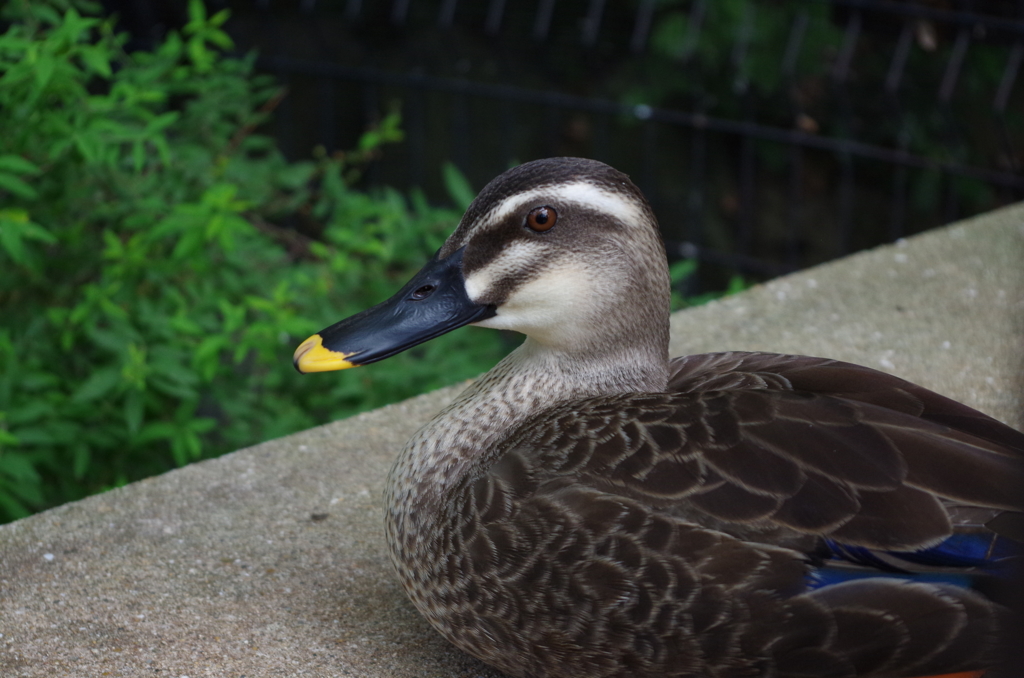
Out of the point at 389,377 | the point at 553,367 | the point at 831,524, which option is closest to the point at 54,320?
the point at 389,377

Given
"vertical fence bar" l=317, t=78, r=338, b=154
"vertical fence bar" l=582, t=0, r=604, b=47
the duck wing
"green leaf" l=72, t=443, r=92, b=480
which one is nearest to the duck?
the duck wing

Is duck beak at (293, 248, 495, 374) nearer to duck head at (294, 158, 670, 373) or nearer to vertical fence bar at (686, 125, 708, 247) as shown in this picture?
duck head at (294, 158, 670, 373)

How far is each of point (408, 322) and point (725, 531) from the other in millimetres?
745

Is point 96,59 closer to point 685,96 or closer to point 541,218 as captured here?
point 541,218

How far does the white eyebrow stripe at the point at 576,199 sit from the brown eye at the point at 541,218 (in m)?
0.02

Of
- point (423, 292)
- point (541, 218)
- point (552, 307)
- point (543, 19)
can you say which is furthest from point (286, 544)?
point (543, 19)

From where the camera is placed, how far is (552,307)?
2166mm

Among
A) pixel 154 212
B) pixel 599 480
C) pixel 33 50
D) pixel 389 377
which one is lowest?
pixel 389 377

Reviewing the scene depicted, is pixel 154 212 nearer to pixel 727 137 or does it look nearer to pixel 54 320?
pixel 54 320

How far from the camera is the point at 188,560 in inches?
97.8

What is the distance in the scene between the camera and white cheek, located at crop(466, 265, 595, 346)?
2.13 metres

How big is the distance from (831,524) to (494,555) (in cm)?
57

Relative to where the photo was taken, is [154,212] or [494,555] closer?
[494,555]

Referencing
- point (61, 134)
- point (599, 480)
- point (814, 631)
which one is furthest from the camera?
point (61, 134)
